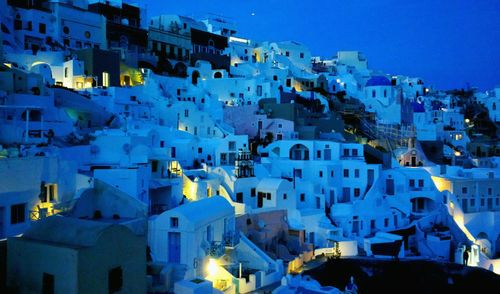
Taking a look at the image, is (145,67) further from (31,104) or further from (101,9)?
(31,104)

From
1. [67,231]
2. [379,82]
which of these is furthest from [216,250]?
[379,82]

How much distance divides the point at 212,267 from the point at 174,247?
73.7 inches

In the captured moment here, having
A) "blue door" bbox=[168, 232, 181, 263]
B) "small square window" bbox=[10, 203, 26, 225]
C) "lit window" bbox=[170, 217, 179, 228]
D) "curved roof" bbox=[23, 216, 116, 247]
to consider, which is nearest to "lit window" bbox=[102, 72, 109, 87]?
"lit window" bbox=[170, 217, 179, 228]

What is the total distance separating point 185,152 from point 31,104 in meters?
10.3

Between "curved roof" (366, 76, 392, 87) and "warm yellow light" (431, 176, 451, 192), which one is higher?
"curved roof" (366, 76, 392, 87)

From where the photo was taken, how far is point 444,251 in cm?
3291

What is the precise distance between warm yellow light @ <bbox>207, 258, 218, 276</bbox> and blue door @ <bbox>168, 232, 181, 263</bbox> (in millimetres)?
1417

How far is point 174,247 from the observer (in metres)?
21.1

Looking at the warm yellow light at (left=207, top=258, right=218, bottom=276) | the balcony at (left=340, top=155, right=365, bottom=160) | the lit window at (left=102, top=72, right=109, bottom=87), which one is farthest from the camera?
the lit window at (left=102, top=72, right=109, bottom=87)

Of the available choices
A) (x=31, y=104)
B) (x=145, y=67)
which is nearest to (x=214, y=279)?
(x=31, y=104)

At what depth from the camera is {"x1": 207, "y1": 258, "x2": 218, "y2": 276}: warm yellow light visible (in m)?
21.5

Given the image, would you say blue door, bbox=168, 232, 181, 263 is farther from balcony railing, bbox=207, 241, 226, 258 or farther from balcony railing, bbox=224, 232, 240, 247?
balcony railing, bbox=224, 232, 240, 247

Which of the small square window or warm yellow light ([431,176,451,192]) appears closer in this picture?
the small square window

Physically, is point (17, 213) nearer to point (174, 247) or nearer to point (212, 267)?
point (174, 247)
